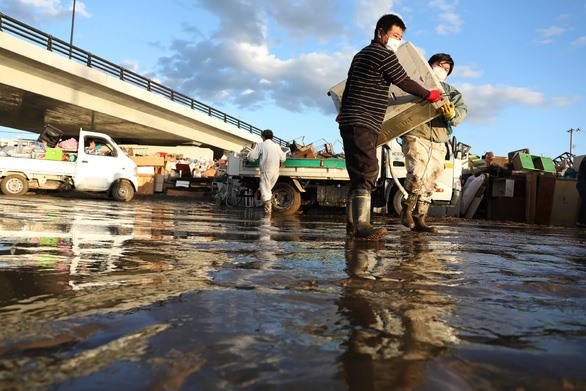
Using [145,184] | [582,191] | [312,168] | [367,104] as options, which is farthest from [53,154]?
[582,191]

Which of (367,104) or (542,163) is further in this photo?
(542,163)

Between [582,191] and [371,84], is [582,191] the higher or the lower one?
the lower one

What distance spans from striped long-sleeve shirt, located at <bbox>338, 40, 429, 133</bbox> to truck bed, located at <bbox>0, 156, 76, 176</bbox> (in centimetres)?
1280

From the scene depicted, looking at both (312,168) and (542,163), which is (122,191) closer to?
(312,168)

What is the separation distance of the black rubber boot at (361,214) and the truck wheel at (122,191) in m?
12.3

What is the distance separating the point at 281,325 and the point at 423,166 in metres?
4.86

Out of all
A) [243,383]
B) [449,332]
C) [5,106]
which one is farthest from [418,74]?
[5,106]

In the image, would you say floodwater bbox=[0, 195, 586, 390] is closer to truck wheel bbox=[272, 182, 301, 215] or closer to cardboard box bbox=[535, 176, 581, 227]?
truck wheel bbox=[272, 182, 301, 215]

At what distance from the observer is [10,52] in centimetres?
2095

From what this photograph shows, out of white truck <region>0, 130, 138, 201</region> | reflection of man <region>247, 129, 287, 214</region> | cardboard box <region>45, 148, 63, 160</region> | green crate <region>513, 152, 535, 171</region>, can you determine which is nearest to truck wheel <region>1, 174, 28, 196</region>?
white truck <region>0, 130, 138, 201</region>

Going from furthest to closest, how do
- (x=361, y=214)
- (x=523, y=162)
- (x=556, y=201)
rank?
(x=523, y=162) < (x=556, y=201) < (x=361, y=214)

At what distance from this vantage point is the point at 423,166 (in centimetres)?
584

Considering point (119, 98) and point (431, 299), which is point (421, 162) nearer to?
point (431, 299)

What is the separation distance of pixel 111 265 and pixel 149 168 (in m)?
21.4
